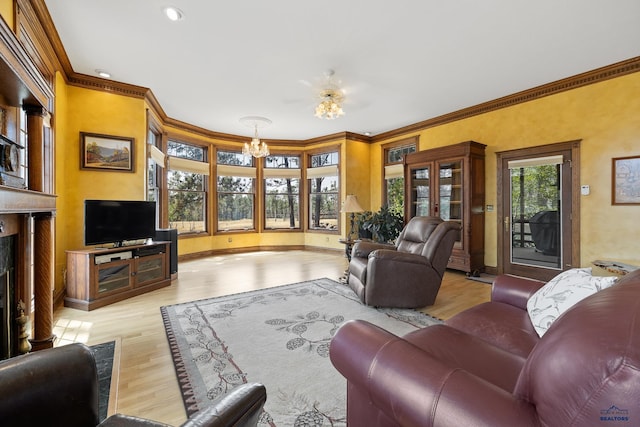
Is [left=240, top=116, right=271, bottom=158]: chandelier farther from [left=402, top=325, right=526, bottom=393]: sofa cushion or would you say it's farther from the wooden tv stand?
[left=402, top=325, right=526, bottom=393]: sofa cushion

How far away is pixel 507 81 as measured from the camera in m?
4.04

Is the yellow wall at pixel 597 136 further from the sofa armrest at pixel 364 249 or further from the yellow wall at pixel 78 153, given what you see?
the yellow wall at pixel 78 153

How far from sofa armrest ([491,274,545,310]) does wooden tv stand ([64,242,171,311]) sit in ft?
12.9

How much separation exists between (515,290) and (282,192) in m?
6.12

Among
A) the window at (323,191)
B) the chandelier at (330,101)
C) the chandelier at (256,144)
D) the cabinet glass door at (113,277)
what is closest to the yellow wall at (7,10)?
the cabinet glass door at (113,277)

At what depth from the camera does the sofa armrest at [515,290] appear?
191 centimetres

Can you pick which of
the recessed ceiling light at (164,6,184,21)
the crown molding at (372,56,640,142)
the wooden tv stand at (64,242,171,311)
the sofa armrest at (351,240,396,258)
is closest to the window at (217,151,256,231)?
the wooden tv stand at (64,242,171,311)

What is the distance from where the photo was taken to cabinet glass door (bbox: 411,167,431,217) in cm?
537

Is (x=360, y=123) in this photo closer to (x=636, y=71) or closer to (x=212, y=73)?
(x=212, y=73)

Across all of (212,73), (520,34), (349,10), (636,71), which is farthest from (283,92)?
(636,71)

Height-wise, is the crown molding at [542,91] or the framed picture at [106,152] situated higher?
the crown molding at [542,91]

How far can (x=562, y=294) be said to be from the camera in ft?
4.88

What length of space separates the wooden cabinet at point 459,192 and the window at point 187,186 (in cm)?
458

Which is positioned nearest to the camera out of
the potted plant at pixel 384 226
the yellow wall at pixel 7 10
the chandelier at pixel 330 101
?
the yellow wall at pixel 7 10
